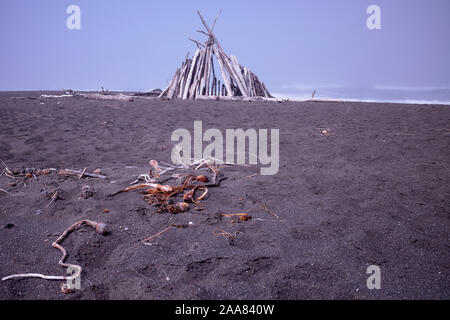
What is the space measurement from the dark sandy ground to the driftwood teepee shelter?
8051 mm

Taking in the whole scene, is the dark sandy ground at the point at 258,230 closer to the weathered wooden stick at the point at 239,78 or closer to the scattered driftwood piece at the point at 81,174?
the scattered driftwood piece at the point at 81,174

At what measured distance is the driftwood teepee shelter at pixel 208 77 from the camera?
12266 millimetres

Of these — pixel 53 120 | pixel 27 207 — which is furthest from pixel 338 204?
pixel 53 120

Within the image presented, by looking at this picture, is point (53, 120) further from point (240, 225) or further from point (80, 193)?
point (240, 225)

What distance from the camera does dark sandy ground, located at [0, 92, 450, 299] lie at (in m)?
1.71

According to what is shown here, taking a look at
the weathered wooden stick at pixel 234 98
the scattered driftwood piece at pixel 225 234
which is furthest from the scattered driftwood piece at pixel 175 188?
the weathered wooden stick at pixel 234 98

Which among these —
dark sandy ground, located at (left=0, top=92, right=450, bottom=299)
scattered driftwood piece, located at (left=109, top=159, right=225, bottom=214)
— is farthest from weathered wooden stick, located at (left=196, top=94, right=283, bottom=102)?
scattered driftwood piece, located at (left=109, top=159, right=225, bottom=214)

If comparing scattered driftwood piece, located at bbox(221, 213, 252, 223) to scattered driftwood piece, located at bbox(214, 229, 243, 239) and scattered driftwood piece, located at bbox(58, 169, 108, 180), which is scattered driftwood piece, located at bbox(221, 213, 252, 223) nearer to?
scattered driftwood piece, located at bbox(214, 229, 243, 239)

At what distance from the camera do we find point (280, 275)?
1.79 metres

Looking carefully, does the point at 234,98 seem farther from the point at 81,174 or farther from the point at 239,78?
the point at 81,174

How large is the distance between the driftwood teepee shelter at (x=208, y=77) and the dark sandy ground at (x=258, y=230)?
8051mm

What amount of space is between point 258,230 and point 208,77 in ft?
36.6

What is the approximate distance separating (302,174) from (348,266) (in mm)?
1736

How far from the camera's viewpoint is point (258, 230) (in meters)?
2.29
